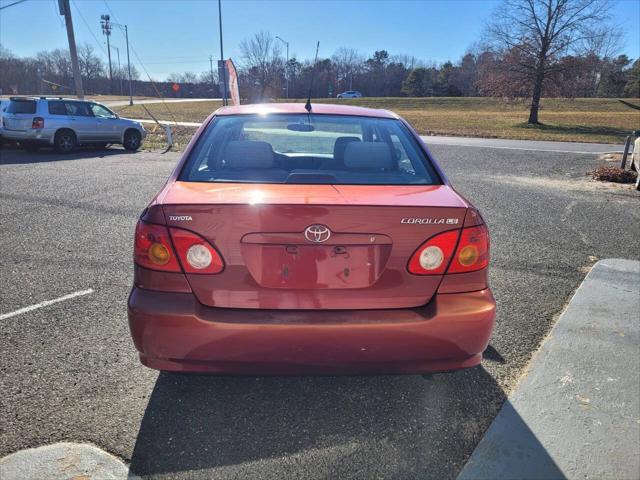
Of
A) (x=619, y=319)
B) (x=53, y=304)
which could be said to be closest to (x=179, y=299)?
(x=53, y=304)

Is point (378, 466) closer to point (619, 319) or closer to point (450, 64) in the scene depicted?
point (619, 319)

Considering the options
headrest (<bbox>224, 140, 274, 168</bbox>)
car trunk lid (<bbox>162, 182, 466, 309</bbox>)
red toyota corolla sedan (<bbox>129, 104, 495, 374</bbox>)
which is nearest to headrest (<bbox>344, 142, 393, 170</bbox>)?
headrest (<bbox>224, 140, 274, 168</bbox>)

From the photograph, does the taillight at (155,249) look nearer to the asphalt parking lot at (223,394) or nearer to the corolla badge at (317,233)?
the corolla badge at (317,233)

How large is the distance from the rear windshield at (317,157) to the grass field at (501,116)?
21.9 m

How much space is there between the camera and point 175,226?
2.08 m

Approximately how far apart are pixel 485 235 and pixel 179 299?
144 cm

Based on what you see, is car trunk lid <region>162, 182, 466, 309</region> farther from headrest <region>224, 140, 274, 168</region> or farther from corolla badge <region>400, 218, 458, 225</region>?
headrest <region>224, 140, 274, 168</region>

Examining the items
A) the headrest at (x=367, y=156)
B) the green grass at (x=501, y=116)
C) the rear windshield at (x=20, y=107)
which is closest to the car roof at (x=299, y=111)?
the headrest at (x=367, y=156)

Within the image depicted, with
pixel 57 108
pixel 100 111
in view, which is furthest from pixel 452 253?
pixel 100 111

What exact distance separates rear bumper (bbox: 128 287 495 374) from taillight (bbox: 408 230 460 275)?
0.14m

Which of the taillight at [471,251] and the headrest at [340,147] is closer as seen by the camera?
the taillight at [471,251]

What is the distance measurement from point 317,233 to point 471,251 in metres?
0.74

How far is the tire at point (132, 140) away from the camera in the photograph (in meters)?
15.5

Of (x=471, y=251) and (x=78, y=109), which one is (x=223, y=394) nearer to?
(x=471, y=251)
